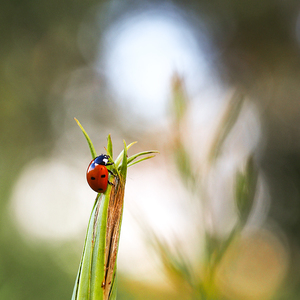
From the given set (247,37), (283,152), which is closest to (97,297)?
(283,152)

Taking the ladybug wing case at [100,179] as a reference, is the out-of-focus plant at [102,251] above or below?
below

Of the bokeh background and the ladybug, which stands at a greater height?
the bokeh background

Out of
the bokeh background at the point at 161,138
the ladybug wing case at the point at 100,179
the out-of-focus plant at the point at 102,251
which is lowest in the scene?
the out-of-focus plant at the point at 102,251

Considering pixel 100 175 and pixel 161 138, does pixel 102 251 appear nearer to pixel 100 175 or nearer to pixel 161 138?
pixel 100 175

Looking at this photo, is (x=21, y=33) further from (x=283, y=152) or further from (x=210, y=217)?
(x=210, y=217)

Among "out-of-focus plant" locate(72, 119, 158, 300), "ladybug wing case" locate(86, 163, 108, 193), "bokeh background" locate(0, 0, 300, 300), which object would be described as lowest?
"out-of-focus plant" locate(72, 119, 158, 300)
